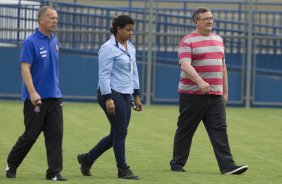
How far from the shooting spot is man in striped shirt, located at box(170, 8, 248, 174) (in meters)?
10.8

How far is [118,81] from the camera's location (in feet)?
32.9

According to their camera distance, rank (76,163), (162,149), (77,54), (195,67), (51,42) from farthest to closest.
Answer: (77,54) < (162,149) < (76,163) < (195,67) < (51,42)

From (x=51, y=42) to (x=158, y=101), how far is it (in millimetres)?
13734

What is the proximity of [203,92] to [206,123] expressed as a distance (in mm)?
572

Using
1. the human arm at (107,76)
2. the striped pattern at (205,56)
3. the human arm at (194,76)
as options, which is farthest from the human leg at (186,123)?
the human arm at (107,76)

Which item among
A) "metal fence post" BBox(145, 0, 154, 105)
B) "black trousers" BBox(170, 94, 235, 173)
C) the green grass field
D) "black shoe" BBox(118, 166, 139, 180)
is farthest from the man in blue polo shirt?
"metal fence post" BBox(145, 0, 154, 105)

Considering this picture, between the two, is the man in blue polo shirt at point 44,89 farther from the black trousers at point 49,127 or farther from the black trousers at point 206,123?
the black trousers at point 206,123

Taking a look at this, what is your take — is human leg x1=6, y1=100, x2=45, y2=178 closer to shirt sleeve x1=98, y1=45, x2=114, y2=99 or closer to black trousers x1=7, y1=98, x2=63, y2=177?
black trousers x1=7, y1=98, x2=63, y2=177

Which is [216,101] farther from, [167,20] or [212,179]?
[167,20]

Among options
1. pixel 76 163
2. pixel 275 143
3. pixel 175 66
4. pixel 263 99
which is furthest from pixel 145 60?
pixel 76 163

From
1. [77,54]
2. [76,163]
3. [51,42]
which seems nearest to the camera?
[51,42]

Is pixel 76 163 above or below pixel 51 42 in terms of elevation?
below

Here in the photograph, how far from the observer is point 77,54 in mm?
23125

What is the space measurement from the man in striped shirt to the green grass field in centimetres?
21
